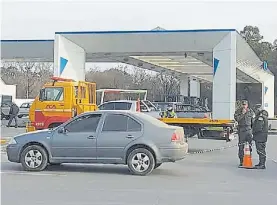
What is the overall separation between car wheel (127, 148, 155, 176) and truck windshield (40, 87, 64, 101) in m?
7.06

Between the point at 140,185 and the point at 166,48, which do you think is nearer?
the point at 140,185

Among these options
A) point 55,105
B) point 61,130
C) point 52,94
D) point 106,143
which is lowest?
point 106,143

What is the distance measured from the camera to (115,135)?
1257 cm

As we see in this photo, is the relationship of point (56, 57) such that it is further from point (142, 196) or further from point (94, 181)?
point (142, 196)

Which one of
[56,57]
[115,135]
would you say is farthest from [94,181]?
[56,57]

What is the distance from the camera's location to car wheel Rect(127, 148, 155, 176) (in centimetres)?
1235

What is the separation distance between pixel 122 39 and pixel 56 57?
11.4ft

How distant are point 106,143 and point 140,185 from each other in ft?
6.27

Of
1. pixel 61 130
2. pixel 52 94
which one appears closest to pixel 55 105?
pixel 52 94

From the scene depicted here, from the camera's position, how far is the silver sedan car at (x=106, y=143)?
1239 cm

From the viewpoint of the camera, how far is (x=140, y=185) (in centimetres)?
1095

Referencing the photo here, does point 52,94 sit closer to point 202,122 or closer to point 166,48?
point 202,122

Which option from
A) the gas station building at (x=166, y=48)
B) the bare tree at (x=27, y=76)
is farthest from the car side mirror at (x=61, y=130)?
the bare tree at (x=27, y=76)

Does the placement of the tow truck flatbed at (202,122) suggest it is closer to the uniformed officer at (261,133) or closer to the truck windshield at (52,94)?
the uniformed officer at (261,133)
